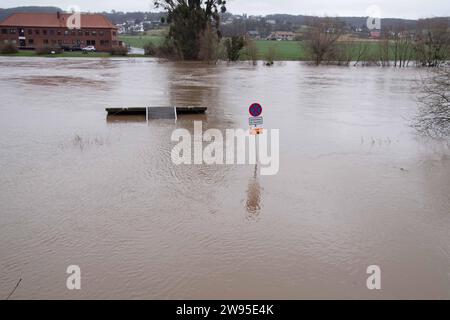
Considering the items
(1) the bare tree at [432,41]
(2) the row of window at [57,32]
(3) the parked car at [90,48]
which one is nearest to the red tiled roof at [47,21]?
(2) the row of window at [57,32]

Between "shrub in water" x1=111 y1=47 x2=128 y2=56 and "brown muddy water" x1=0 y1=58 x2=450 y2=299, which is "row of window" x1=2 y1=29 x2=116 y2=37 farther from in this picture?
"brown muddy water" x1=0 y1=58 x2=450 y2=299

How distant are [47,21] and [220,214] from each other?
82316 mm

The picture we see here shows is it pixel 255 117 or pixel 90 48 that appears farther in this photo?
pixel 90 48

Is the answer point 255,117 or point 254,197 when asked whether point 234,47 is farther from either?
point 254,197

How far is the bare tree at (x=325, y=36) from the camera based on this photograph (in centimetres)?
5044

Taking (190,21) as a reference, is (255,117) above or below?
below

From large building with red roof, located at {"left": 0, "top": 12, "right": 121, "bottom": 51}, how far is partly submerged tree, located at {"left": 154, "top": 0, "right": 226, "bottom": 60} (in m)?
31.6

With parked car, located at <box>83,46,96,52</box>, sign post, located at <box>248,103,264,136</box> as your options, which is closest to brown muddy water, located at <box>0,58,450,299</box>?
sign post, located at <box>248,103,264,136</box>

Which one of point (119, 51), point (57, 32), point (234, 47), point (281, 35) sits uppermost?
point (281, 35)

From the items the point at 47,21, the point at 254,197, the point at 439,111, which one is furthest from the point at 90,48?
the point at 254,197

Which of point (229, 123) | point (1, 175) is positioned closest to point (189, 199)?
point (1, 175)

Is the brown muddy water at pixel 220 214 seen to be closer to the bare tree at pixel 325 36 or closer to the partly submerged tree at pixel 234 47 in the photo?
the bare tree at pixel 325 36

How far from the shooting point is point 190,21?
49.2 meters

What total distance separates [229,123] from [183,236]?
31.0 ft
